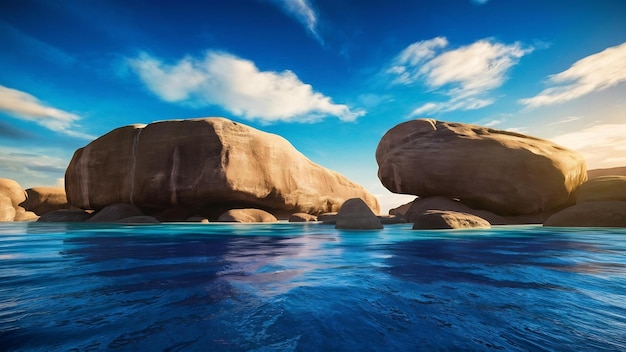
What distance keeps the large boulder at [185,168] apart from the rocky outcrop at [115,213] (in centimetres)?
83

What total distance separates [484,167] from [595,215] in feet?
18.0

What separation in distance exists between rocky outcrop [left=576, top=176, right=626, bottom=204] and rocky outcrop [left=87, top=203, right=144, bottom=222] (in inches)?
994

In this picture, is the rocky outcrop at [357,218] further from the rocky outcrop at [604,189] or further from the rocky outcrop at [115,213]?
the rocky outcrop at [115,213]

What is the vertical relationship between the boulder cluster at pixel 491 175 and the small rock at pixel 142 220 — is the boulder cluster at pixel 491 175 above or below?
above

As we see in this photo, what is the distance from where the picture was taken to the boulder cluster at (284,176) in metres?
17.0

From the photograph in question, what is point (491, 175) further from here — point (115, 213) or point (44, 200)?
point (44, 200)

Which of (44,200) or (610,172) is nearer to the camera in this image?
(610,172)

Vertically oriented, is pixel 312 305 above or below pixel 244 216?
below

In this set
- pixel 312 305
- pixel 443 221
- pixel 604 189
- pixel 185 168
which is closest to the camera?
pixel 312 305

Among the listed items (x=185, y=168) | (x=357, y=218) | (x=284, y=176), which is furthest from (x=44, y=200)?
(x=357, y=218)

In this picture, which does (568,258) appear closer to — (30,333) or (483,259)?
(483,259)

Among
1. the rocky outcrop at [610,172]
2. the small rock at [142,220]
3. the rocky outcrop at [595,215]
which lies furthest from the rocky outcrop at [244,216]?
the rocky outcrop at [610,172]

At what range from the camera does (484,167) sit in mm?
17219

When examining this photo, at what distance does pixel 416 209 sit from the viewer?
18.4 m
